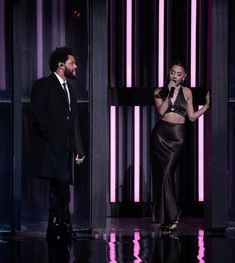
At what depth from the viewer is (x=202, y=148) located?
11.7 m

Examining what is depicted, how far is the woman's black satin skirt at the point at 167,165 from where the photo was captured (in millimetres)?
10406

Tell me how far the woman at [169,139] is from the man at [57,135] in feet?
3.41

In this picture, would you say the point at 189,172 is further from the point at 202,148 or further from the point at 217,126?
the point at 217,126

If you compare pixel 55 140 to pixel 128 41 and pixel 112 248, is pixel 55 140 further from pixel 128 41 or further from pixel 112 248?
pixel 128 41

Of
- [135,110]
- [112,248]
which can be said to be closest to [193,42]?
[135,110]

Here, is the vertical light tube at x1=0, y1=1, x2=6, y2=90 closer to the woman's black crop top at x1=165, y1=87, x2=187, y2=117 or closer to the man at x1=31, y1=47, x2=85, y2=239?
the man at x1=31, y1=47, x2=85, y2=239

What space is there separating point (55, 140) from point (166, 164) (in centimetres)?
147

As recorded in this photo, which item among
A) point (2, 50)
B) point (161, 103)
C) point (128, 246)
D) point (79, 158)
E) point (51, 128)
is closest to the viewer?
point (128, 246)

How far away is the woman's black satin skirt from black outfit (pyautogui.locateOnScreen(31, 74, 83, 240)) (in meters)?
1.07

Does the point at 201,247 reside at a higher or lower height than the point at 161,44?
lower

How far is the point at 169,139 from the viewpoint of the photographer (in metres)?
10.4

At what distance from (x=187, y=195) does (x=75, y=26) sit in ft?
9.67

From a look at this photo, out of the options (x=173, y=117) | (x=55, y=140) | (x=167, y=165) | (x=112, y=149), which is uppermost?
(x=173, y=117)

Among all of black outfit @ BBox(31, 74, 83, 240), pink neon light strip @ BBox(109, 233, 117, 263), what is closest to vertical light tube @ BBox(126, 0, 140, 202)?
pink neon light strip @ BBox(109, 233, 117, 263)
